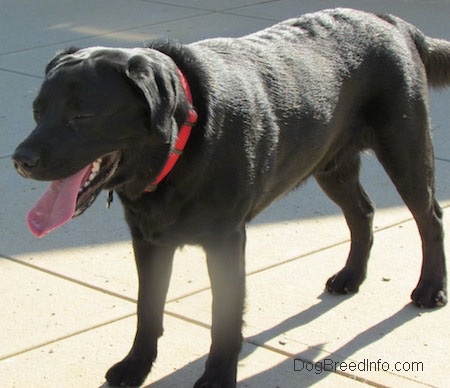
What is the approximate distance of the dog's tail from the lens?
488 cm

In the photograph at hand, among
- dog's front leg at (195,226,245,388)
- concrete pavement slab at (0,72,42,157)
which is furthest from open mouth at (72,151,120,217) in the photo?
concrete pavement slab at (0,72,42,157)

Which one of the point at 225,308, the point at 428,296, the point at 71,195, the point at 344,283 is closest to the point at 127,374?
the point at 225,308

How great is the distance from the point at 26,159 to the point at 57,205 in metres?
0.24

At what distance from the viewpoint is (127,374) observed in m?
3.98

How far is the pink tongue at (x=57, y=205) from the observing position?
3.53m

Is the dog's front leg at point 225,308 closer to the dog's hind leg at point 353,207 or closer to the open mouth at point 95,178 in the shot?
the open mouth at point 95,178

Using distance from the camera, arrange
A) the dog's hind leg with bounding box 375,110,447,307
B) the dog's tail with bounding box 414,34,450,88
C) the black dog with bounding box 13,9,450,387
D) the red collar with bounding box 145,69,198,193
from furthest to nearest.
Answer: the dog's tail with bounding box 414,34,450,88, the dog's hind leg with bounding box 375,110,447,307, the red collar with bounding box 145,69,198,193, the black dog with bounding box 13,9,450,387

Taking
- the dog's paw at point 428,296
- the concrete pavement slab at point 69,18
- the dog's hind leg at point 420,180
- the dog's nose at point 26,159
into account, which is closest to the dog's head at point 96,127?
the dog's nose at point 26,159

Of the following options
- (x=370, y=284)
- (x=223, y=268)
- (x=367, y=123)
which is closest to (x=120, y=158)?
(x=223, y=268)

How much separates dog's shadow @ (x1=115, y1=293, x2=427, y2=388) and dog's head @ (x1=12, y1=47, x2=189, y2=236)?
0.86 metres

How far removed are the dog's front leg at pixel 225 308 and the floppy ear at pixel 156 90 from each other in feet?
1.71

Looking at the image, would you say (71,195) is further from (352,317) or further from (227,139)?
(352,317)

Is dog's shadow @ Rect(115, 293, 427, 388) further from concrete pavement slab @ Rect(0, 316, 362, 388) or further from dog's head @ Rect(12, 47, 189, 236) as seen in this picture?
dog's head @ Rect(12, 47, 189, 236)

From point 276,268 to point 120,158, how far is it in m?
1.63
